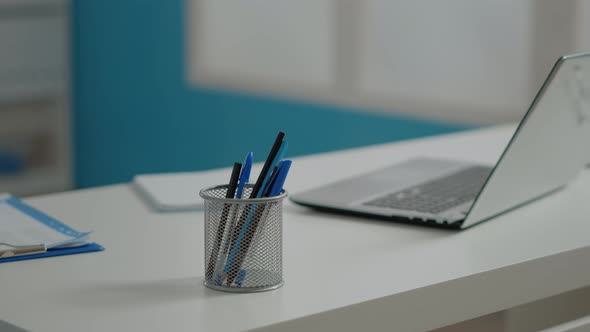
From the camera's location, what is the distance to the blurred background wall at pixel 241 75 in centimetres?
342

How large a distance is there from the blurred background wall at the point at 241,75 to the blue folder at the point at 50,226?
2.18 meters

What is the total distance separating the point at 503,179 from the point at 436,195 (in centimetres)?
18

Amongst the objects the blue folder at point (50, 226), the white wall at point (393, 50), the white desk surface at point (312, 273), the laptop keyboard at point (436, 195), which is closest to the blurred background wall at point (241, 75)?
the white wall at point (393, 50)

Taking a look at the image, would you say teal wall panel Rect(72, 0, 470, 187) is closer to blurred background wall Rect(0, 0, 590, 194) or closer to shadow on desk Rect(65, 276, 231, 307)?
blurred background wall Rect(0, 0, 590, 194)

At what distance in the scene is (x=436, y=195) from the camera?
139 centimetres

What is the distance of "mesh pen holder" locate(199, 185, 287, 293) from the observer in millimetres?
1001

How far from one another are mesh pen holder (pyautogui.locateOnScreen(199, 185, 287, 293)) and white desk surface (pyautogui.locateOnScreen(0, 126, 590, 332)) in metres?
0.02

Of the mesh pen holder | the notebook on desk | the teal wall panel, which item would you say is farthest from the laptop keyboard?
the teal wall panel

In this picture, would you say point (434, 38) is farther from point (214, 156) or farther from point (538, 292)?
point (538, 292)

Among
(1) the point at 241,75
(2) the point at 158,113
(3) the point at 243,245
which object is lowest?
(2) the point at 158,113

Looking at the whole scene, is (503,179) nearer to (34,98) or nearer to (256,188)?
(256,188)

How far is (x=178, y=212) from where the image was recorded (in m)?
1.36

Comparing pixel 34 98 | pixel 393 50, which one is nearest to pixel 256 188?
pixel 393 50

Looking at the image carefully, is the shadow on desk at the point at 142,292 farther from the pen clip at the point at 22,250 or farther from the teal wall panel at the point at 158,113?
the teal wall panel at the point at 158,113
